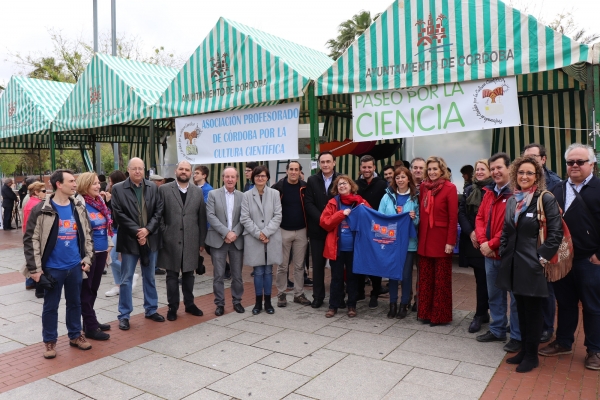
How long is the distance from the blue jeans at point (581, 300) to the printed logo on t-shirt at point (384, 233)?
1702 mm

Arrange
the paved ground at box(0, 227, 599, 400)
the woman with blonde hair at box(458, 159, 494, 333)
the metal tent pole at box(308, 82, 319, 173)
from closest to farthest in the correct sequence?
the paved ground at box(0, 227, 599, 400) < the woman with blonde hair at box(458, 159, 494, 333) < the metal tent pole at box(308, 82, 319, 173)

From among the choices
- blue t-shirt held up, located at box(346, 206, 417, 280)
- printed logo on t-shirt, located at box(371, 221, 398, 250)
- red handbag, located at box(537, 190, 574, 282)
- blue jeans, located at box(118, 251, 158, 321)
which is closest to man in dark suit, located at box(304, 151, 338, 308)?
blue t-shirt held up, located at box(346, 206, 417, 280)

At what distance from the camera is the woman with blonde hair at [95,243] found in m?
4.83

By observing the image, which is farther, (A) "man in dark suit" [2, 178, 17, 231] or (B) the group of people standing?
(A) "man in dark suit" [2, 178, 17, 231]

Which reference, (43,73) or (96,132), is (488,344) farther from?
(43,73)

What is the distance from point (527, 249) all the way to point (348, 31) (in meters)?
31.2

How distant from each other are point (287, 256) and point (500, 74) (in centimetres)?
345

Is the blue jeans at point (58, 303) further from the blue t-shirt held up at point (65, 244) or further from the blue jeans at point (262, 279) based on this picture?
the blue jeans at point (262, 279)

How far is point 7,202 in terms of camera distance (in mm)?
15305

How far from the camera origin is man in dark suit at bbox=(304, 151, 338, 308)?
571 cm

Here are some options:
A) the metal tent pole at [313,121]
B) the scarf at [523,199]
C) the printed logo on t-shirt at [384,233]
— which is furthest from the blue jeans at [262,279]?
the scarf at [523,199]

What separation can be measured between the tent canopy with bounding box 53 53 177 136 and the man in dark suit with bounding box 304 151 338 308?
16.0 ft

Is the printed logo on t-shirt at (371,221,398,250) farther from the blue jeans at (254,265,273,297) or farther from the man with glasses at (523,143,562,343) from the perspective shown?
the man with glasses at (523,143,562,343)

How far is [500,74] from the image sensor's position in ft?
18.3
